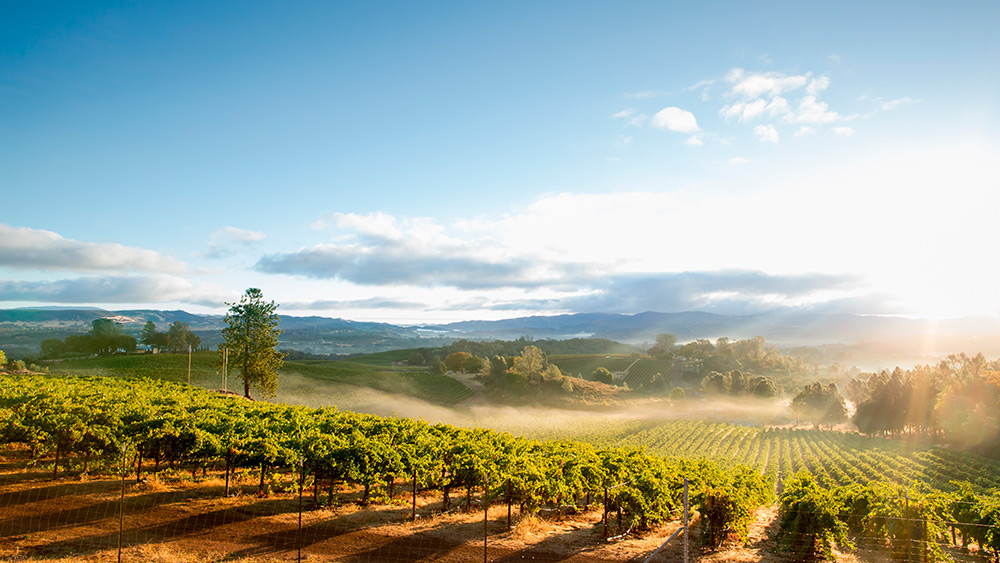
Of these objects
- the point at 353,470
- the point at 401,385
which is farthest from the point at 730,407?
the point at 353,470

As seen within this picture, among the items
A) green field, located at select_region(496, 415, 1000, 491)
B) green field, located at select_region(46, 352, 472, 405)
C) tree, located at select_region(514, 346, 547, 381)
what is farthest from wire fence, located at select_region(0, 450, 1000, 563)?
tree, located at select_region(514, 346, 547, 381)

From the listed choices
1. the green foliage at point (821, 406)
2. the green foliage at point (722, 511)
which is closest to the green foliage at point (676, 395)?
the green foliage at point (821, 406)

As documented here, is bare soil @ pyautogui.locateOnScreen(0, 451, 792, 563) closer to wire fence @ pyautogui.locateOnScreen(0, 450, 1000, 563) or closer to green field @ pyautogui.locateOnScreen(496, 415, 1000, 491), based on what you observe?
wire fence @ pyautogui.locateOnScreen(0, 450, 1000, 563)

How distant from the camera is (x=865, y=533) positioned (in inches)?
611

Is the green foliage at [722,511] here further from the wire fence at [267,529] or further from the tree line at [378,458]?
the wire fence at [267,529]

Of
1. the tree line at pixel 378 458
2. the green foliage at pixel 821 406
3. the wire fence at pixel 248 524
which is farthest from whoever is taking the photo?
the green foliage at pixel 821 406

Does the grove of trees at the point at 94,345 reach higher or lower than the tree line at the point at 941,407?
higher

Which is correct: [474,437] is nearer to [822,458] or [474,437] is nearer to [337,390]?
[822,458]

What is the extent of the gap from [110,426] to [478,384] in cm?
9550

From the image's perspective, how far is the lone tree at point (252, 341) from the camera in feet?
148

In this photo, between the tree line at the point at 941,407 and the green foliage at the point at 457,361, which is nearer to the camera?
the tree line at the point at 941,407

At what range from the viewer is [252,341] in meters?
45.6

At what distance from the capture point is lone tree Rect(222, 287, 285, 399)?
1779 inches

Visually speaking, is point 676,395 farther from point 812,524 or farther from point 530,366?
point 812,524
